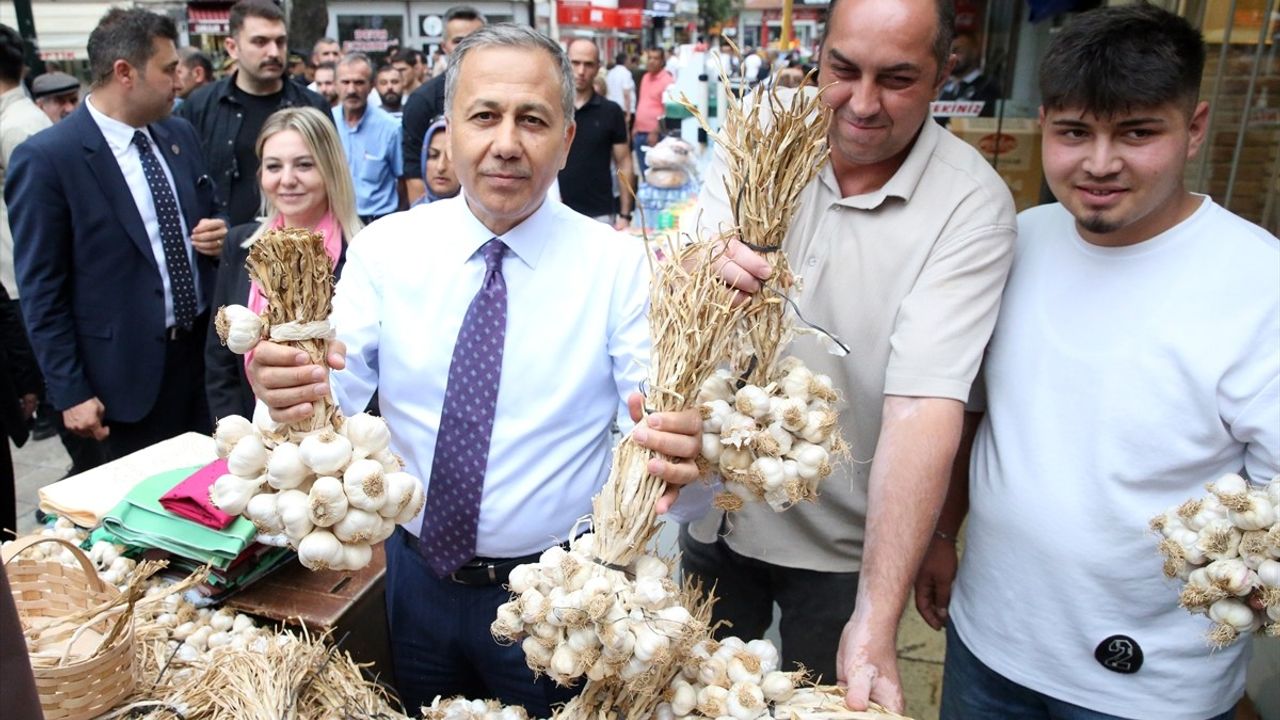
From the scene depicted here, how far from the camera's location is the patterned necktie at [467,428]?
1711mm

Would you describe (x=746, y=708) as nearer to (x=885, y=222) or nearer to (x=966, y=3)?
(x=885, y=222)

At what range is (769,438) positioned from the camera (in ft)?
4.47

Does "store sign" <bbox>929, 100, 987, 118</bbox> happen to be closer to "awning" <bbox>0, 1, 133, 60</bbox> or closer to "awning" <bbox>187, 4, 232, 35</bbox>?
"awning" <bbox>0, 1, 133, 60</bbox>

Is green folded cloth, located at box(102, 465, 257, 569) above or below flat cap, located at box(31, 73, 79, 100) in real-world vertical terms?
below

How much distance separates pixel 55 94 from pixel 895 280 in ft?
19.5

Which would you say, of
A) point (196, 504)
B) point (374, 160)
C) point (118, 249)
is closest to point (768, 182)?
point (196, 504)

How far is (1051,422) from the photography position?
1.63m

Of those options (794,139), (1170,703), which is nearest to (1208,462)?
(1170,703)

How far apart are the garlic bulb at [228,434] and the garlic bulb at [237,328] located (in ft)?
0.39

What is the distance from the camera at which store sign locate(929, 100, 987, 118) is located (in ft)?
18.8

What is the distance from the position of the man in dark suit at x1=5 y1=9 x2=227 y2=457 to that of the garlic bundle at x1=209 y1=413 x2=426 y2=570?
2.26 meters

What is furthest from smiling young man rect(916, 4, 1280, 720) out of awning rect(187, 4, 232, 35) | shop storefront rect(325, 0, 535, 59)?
shop storefront rect(325, 0, 535, 59)

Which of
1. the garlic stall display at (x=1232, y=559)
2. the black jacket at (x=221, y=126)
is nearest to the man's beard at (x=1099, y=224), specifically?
the garlic stall display at (x=1232, y=559)

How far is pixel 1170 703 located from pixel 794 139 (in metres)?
1.29
